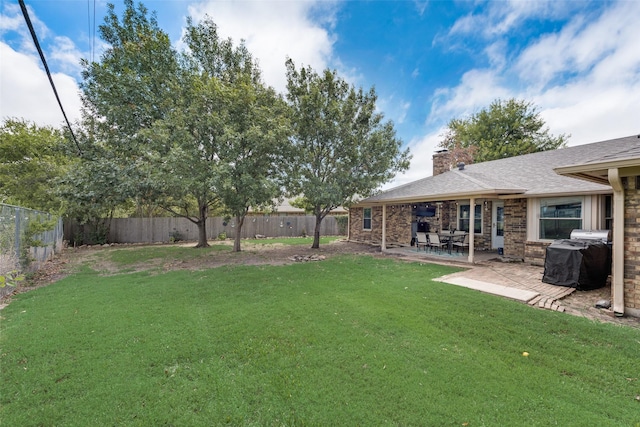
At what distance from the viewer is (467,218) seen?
1255 centimetres

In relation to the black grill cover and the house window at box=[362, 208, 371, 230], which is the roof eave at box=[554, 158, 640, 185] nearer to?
the black grill cover

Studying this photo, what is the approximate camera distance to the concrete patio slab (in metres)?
5.57

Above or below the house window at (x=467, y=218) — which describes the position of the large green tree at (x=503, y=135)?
above

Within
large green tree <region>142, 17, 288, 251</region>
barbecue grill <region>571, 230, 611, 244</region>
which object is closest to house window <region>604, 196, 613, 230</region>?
barbecue grill <region>571, 230, 611, 244</region>

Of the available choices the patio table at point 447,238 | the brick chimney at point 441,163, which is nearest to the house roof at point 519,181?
the brick chimney at point 441,163

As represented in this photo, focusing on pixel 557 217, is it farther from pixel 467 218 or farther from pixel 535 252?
pixel 467 218

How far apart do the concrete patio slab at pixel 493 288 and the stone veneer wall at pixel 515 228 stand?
375 cm

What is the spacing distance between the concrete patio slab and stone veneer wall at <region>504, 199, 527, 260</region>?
375 cm

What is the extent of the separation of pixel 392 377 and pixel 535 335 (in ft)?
8.36

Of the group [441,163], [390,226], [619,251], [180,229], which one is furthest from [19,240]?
[441,163]

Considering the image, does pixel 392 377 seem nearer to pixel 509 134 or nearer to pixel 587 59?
pixel 587 59

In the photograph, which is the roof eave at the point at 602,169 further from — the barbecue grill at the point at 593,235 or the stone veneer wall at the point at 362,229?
the stone veneer wall at the point at 362,229

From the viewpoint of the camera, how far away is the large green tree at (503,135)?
2381 cm

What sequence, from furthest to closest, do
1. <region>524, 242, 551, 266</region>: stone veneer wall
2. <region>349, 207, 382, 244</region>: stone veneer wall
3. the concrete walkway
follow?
<region>349, 207, 382, 244</region>: stone veneer wall < <region>524, 242, 551, 266</region>: stone veneer wall < the concrete walkway
